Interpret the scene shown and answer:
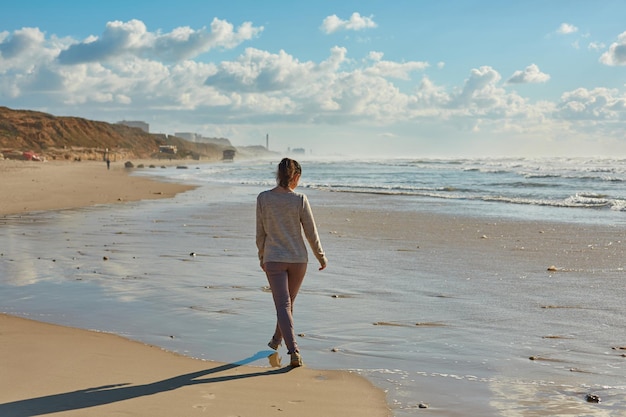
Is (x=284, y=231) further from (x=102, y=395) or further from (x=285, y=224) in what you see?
(x=102, y=395)

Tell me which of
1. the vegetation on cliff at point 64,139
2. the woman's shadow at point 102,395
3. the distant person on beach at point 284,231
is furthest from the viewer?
the vegetation on cliff at point 64,139

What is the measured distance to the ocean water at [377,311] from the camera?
508 centimetres

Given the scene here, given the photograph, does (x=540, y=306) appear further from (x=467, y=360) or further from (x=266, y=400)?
(x=266, y=400)

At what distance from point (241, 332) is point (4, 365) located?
2182mm

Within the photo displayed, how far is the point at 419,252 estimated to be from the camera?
12.1m

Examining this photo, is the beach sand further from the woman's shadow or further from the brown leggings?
the brown leggings

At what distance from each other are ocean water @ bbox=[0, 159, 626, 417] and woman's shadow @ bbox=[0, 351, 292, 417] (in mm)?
493

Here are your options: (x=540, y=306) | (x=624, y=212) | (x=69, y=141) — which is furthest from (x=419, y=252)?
(x=69, y=141)

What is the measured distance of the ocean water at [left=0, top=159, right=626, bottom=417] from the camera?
16.7 ft

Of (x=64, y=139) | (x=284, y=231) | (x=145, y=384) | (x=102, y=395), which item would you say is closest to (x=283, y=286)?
(x=284, y=231)

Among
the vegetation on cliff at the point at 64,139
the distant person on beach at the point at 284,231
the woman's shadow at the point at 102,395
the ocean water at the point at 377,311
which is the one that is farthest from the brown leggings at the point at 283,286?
the vegetation on cliff at the point at 64,139

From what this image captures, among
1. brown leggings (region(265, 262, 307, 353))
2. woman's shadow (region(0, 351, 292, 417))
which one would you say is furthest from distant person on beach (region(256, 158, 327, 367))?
woman's shadow (region(0, 351, 292, 417))

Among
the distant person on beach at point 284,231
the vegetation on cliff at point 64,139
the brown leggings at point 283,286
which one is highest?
the vegetation on cliff at point 64,139

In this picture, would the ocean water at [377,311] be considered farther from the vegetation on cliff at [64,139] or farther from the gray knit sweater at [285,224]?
the vegetation on cliff at [64,139]
